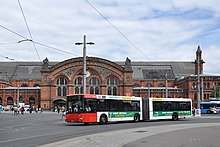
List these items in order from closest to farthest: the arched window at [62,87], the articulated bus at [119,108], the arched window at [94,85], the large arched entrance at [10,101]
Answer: the articulated bus at [119,108], the arched window at [62,87], the arched window at [94,85], the large arched entrance at [10,101]

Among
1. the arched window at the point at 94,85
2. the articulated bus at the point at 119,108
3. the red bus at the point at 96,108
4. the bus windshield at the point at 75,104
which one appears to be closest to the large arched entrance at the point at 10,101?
the arched window at the point at 94,85

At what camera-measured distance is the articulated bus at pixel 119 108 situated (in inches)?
1147

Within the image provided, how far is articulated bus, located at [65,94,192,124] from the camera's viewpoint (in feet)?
95.6

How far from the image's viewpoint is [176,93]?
95250 millimetres

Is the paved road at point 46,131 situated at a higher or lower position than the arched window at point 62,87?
lower

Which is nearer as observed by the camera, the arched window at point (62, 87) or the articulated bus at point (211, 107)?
the articulated bus at point (211, 107)

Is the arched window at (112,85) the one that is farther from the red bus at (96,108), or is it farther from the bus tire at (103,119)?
the bus tire at (103,119)

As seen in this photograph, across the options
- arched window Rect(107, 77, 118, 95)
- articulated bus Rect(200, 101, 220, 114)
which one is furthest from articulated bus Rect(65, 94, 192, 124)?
arched window Rect(107, 77, 118, 95)

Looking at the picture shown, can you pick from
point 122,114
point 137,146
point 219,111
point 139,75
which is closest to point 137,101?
point 122,114

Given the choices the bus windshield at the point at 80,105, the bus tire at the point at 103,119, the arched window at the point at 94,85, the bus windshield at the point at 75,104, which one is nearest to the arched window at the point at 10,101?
the arched window at the point at 94,85

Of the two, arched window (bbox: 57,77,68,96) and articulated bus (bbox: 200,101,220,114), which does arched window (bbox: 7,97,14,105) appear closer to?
arched window (bbox: 57,77,68,96)

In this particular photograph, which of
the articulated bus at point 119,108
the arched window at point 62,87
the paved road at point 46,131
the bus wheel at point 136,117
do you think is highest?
the arched window at point 62,87

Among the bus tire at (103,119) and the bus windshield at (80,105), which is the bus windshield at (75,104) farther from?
the bus tire at (103,119)

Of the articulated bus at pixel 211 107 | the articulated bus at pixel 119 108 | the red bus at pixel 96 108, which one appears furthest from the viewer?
the articulated bus at pixel 211 107
